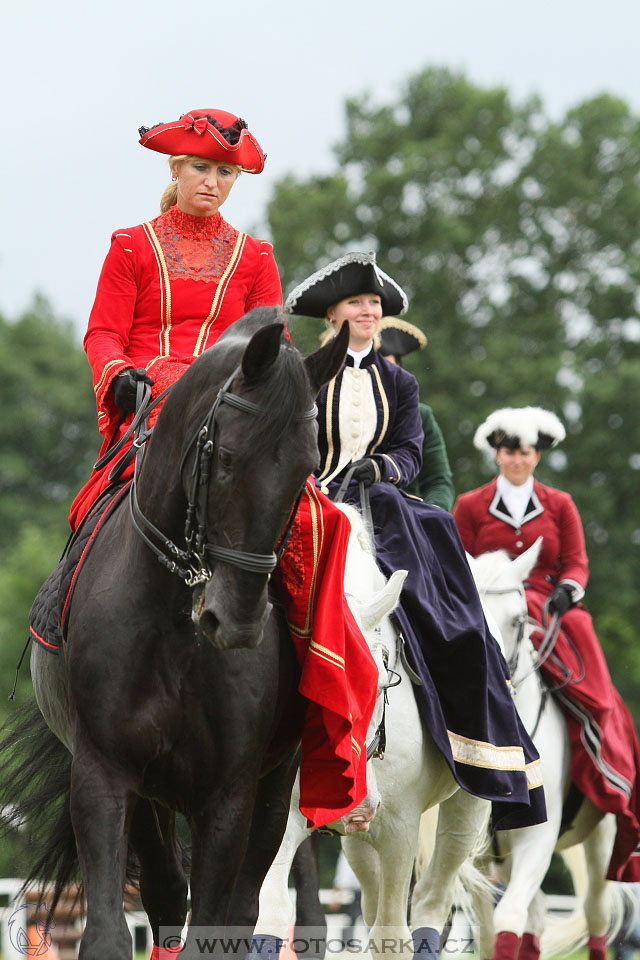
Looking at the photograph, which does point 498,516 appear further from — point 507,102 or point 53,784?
point 507,102

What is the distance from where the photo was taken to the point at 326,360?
13.3ft

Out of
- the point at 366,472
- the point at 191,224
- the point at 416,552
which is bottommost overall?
the point at 416,552

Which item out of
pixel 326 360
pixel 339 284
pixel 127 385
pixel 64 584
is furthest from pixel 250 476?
pixel 339 284

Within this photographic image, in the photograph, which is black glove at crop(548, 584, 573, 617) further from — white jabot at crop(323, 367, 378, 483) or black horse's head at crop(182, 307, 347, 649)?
black horse's head at crop(182, 307, 347, 649)

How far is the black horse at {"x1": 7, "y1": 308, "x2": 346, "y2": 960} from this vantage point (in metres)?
3.77

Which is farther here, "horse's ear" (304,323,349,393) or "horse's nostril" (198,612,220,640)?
"horse's ear" (304,323,349,393)

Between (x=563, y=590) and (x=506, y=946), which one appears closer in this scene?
(x=506, y=946)

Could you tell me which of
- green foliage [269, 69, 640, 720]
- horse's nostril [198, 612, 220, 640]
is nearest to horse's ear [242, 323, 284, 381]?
horse's nostril [198, 612, 220, 640]

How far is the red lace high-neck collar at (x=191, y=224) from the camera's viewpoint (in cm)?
528

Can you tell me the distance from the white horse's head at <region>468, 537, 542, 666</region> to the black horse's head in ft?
16.5

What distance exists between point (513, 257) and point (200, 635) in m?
22.3

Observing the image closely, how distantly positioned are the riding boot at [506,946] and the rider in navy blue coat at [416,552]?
55.5 inches

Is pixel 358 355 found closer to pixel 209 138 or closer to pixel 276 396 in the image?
pixel 209 138

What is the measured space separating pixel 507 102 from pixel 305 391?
77.4 ft
